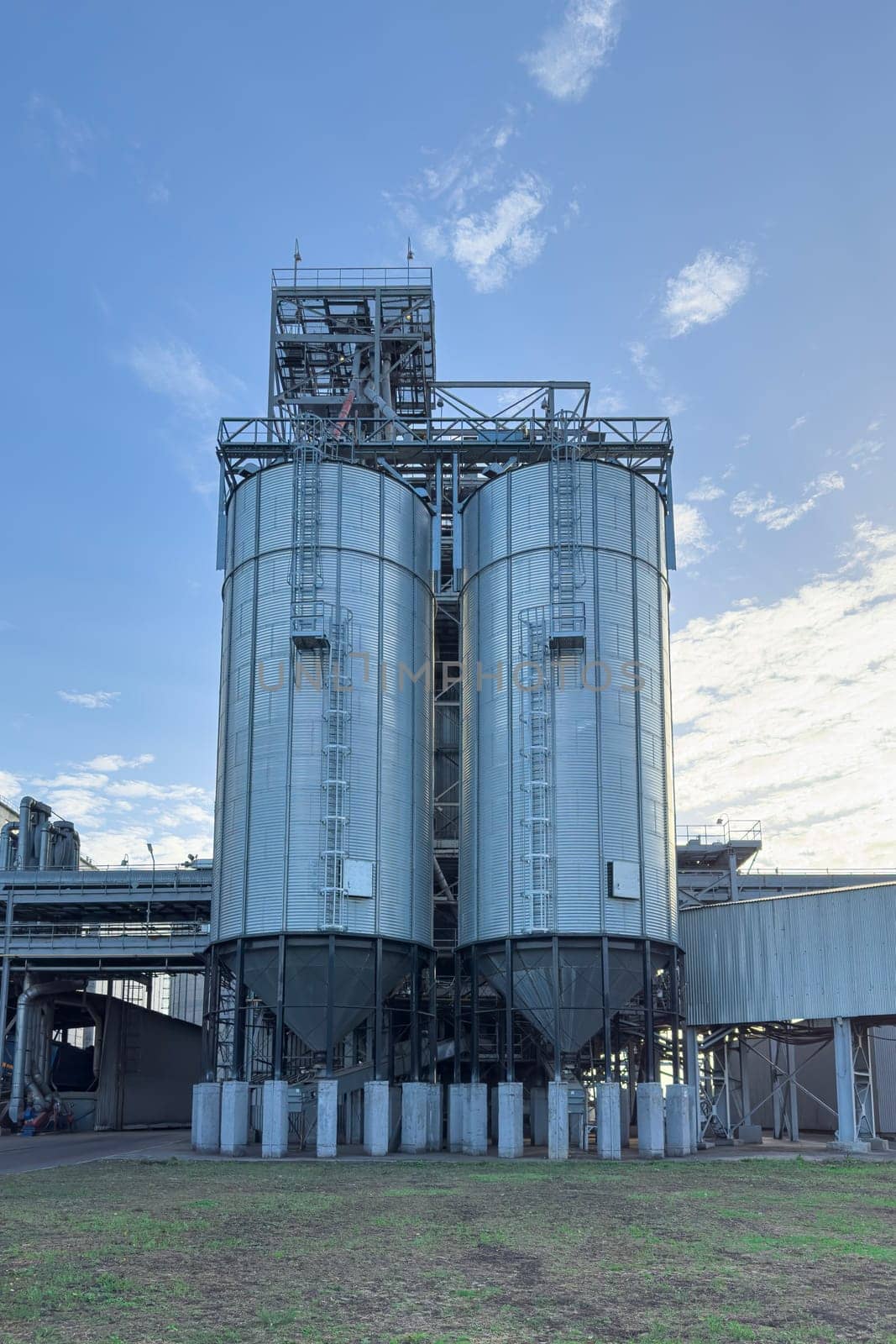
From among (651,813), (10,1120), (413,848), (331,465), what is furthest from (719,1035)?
(10,1120)

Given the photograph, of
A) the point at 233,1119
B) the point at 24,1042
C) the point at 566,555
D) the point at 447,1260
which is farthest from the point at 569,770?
the point at 24,1042

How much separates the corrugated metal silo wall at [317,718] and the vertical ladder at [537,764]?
14.4 ft

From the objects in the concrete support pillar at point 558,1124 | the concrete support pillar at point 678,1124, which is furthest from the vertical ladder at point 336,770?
the concrete support pillar at point 678,1124

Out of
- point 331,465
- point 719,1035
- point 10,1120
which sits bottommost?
point 10,1120

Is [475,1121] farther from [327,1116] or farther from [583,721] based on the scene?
[583,721]

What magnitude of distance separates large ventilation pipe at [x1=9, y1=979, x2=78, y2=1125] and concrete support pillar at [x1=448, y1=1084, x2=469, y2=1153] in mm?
21684

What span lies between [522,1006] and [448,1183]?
10353mm

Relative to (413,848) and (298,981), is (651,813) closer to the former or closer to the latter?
(413,848)

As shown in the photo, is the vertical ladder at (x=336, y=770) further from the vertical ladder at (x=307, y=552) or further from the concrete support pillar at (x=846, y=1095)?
the concrete support pillar at (x=846, y=1095)

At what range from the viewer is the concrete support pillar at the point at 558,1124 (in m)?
37.9

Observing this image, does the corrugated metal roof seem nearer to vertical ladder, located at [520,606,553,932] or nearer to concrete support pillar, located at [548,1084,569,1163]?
vertical ladder, located at [520,606,553,932]

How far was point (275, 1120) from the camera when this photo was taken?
3884 cm

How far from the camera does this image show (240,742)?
144 feet

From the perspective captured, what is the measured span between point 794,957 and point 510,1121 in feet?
38.9
